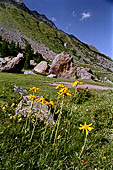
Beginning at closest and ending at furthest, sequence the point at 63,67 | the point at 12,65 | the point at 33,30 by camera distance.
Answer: the point at 12,65 → the point at 63,67 → the point at 33,30

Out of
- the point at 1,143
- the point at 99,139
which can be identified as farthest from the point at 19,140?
the point at 99,139

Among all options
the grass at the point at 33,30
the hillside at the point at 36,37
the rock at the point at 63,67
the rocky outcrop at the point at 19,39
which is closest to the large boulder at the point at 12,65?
the rock at the point at 63,67

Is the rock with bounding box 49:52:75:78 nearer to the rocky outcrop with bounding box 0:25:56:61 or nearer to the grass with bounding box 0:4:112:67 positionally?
the rocky outcrop with bounding box 0:25:56:61

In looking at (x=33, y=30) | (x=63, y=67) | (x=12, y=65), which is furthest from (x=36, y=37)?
(x=12, y=65)

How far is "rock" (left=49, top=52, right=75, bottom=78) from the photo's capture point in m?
26.9

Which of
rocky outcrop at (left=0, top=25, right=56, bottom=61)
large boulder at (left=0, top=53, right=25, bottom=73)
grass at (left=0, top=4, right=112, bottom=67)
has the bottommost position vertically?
large boulder at (left=0, top=53, right=25, bottom=73)

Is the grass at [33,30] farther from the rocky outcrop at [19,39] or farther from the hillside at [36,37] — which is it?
the rocky outcrop at [19,39]

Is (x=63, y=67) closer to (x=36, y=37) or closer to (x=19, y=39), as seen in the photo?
(x=19, y=39)

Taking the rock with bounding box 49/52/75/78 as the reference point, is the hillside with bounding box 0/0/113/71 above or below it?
above

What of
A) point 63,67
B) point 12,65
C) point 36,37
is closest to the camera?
point 12,65

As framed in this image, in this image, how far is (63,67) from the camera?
27.3m

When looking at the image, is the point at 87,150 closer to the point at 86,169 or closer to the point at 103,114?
the point at 86,169

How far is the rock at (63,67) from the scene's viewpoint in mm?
26922

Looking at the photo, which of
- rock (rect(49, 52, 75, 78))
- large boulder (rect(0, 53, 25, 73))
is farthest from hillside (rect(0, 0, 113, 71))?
large boulder (rect(0, 53, 25, 73))
